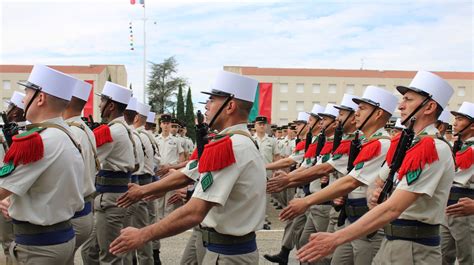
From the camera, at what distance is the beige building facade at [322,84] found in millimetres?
60844

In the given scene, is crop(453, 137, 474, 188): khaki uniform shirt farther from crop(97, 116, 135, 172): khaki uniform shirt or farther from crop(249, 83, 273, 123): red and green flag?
crop(249, 83, 273, 123): red and green flag

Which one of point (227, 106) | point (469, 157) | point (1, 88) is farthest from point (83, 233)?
point (1, 88)

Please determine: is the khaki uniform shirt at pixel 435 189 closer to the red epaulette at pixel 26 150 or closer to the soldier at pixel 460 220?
the red epaulette at pixel 26 150

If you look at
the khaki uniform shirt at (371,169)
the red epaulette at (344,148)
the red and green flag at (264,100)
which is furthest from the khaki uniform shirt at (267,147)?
the red and green flag at (264,100)

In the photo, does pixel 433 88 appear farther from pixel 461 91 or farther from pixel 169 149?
pixel 461 91

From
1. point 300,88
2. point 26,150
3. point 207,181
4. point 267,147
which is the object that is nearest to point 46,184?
point 26,150

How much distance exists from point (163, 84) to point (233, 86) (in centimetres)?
5882

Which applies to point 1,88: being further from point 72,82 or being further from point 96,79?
point 72,82

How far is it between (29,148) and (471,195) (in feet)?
17.4

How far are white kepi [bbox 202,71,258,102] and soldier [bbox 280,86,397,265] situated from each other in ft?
3.02

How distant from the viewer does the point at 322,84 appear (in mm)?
62938

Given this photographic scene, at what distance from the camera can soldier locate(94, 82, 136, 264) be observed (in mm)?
6320

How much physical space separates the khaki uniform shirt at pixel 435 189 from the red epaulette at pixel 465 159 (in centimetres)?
302

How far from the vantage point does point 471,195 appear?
6.80 m
